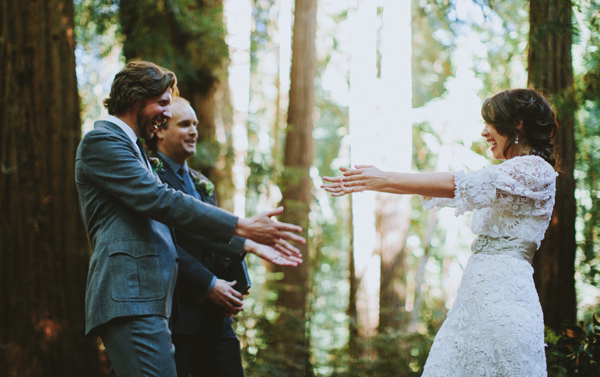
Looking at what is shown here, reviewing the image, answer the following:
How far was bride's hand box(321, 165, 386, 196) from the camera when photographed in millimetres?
2387

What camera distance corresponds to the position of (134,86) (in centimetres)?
256

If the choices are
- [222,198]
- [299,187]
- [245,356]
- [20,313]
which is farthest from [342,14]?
[20,313]

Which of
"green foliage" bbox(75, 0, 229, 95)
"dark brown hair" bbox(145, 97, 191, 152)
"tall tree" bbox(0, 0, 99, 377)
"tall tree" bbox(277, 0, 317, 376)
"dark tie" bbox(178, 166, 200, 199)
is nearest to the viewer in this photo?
"dark tie" bbox(178, 166, 200, 199)

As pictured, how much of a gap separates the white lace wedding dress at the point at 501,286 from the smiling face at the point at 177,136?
197 centimetres

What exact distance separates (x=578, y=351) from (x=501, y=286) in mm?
1658

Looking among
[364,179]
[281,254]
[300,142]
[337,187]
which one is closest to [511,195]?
[364,179]

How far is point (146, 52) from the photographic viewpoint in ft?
21.7

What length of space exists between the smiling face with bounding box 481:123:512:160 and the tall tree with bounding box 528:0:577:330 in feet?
5.71

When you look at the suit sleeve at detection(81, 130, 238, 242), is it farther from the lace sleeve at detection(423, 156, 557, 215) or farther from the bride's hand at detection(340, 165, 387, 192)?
the lace sleeve at detection(423, 156, 557, 215)

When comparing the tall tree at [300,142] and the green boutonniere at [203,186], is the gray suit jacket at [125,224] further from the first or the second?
the tall tree at [300,142]

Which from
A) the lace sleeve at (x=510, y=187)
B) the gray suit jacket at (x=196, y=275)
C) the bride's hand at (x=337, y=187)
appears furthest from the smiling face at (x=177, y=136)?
the lace sleeve at (x=510, y=187)

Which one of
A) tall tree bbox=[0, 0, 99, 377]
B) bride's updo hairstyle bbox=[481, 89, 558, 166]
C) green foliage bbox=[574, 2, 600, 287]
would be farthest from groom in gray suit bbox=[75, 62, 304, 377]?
green foliage bbox=[574, 2, 600, 287]

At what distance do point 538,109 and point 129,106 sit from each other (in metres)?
2.18

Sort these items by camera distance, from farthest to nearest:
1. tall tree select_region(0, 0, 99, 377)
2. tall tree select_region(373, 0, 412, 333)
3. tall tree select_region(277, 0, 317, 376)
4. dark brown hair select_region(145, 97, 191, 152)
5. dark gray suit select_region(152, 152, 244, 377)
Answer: tall tree select_region(373, 0, 412, 333) < tall tree select_region(277, 0, 317, 376) < tall tree select_region(0, 0, 99, 377) < dark brown hair select_region(145, 97, 191, 152) < dark gray suit select_region(152, 152, 244, 377)
